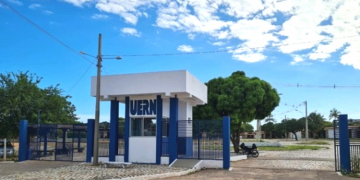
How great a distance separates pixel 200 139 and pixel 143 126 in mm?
3251

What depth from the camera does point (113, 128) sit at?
1925cm

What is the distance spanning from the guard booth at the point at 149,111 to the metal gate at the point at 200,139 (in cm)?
7

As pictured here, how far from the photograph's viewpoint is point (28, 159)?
20922 mm

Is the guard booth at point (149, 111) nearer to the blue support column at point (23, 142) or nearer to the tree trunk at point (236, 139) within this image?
the blue support column at point (23, 142)

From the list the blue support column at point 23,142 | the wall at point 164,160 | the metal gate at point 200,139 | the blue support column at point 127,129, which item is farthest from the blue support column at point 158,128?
the blue support column at point 23,142

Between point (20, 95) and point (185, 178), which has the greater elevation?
point (20, 95)

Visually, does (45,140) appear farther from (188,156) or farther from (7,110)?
(188,156)

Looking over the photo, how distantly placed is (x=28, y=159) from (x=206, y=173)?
457 inches

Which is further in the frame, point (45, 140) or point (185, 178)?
point (45, 140)

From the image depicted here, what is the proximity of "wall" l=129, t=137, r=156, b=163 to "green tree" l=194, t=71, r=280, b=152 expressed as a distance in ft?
25.2

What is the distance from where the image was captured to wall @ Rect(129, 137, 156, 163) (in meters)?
18.2

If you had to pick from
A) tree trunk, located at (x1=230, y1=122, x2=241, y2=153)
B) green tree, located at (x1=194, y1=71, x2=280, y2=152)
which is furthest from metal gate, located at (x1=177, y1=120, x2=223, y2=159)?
tree trunk, located at (x1=230, y1=122, x2=241, y2=153)

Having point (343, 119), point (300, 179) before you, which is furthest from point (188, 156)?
point (343, 119)

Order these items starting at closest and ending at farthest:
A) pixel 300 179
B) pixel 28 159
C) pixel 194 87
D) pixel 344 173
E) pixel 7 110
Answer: pixel 300 179 → pixel 344 173 → pixel 194 87 → pixel 28 159 → pixel 7 110
